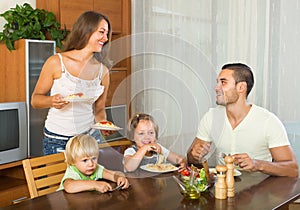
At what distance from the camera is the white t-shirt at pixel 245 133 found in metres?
2.38

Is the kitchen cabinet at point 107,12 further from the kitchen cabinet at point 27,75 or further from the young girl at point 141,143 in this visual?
the young girl at point 141,143

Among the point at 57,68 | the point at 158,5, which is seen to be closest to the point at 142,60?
the point at 158,5

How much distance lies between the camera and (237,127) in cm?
244

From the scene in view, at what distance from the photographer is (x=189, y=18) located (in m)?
4.09

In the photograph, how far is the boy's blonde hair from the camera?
198cm

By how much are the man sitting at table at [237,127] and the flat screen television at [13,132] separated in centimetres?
145

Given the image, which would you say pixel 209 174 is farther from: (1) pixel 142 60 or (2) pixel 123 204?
(1) pixel 142 60

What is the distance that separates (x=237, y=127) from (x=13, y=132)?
5.47 ft

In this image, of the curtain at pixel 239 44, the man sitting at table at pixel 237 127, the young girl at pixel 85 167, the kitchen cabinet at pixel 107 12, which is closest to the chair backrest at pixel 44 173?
the young girl at pixel 85 167

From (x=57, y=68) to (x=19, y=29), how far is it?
3.71ft

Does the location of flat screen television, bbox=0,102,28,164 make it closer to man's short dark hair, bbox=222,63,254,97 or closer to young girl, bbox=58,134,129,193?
young girl, bbox=58,134,129,193

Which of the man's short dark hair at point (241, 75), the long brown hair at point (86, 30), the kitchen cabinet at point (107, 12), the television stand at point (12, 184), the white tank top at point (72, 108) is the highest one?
the kitchen cabinet at point (107, 12)

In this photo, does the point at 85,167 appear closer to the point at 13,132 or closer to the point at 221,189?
the point at 221,189

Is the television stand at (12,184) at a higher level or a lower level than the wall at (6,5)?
lower
